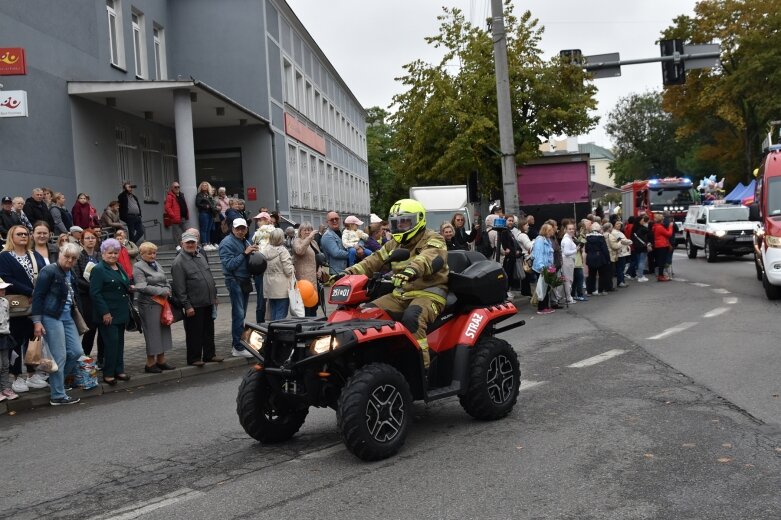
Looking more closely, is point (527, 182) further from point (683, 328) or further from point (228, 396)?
point (228, 396)

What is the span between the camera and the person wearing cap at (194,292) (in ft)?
36.1

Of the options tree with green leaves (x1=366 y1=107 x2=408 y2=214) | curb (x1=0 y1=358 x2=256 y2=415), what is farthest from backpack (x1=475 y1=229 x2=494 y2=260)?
tree with green leaves (x1=366 y1=107 x2=408 y2=214)

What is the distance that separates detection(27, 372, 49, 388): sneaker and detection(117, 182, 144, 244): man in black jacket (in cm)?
1026

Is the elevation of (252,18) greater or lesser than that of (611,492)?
greater

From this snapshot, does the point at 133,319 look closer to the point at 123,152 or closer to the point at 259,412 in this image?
the point at 259,412

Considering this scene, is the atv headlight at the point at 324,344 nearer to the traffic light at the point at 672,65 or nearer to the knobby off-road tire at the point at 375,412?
the knobby off-road tire at the point at 375,412

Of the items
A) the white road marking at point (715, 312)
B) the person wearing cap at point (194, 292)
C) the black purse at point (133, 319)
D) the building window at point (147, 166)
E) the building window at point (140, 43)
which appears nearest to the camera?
the black purse at point (133, 319)

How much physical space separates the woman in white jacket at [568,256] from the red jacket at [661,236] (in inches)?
180

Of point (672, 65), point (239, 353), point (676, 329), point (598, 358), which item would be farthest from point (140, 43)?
point (598, 358)

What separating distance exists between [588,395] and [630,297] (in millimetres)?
11000

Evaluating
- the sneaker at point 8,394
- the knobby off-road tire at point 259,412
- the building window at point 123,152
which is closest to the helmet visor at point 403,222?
the knobby off-road tire at point 259,412

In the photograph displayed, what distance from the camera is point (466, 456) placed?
618cm

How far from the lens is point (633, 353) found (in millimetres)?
10750

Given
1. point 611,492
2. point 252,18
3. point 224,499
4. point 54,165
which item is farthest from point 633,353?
point 252,18
